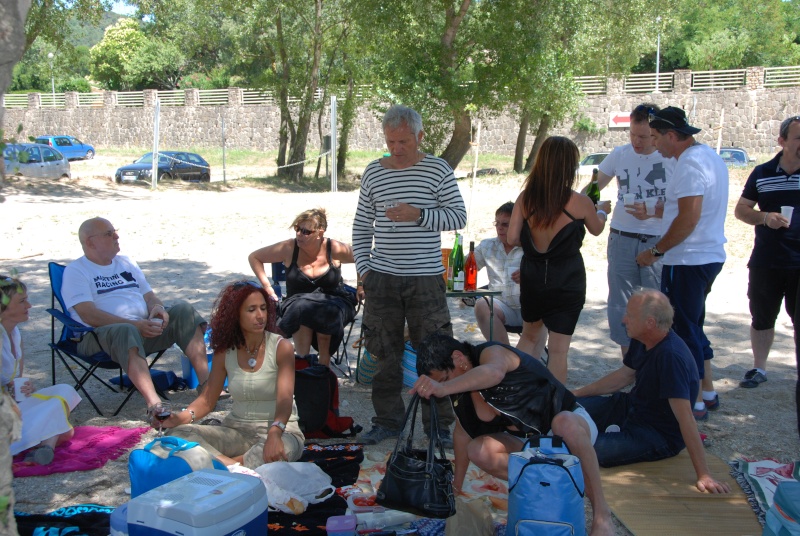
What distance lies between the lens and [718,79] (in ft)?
100

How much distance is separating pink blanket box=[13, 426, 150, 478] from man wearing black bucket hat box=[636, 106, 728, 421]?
3101 mm

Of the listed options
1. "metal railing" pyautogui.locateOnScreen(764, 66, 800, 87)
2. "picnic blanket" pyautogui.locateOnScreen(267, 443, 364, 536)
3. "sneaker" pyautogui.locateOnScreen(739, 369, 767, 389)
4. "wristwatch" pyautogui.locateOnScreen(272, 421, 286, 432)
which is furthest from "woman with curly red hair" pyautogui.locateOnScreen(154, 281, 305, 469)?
"metal railing" pyautogui.locateOnScreen(764, 66, 800, 87)

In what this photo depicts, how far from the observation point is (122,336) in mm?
4438

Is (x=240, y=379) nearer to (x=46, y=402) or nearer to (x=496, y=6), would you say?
(x=46, y=402)

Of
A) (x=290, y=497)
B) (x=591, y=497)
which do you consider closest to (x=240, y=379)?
(x=290, y=497)

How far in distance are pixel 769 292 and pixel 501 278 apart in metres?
1.70

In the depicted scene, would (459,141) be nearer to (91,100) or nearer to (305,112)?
(305,112)

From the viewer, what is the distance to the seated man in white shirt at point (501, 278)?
5145mm

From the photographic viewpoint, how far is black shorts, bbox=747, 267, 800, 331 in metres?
4.82

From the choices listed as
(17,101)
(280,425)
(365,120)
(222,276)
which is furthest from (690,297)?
(17,101)

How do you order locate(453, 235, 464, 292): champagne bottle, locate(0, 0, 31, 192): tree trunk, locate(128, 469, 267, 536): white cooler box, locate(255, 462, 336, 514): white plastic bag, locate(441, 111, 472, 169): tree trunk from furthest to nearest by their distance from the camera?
1. locate(441, 111, 472, 169): tree trunk
2. locate(453, 235, 464, 292): champagne bottle
3. locate(255, 462, 336, 514): white plastic bag
4. locate(128, 469, 267, 536): white cooler box
5. locate(0, 0, 31, 192): tree trunk

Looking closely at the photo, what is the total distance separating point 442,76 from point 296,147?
8.20 meters

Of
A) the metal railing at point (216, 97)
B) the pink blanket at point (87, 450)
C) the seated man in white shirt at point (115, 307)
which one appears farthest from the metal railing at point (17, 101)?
the pink blanket at point (87, 450)

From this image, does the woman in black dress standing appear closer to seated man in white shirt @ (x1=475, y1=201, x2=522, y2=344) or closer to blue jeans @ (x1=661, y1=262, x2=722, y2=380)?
blue jeans @ (x1=661, y1=262, x2=722, y2=380)
